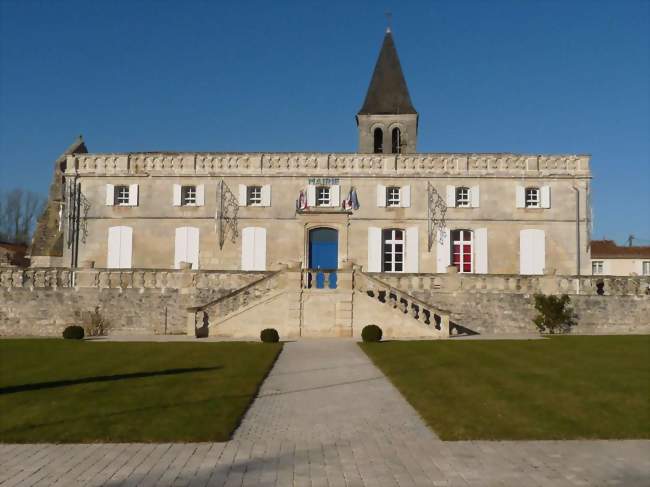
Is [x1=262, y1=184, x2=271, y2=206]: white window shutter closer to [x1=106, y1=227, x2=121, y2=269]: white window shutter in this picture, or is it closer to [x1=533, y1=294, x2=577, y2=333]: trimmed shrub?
[x1=106, y1=227, x2=121, y2=269]: white window shutter

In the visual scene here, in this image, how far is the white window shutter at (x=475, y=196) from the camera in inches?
1079

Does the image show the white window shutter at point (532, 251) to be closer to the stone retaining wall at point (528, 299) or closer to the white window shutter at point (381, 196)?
the stone retaining wall at point (528, 299)

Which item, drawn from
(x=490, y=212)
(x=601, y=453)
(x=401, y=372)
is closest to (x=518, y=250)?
(x=490, y=212)

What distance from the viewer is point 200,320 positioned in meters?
20.3

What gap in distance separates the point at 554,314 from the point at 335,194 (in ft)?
35.3

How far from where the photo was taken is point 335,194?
27547 millimetres

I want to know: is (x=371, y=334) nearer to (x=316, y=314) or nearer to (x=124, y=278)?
(x=316, y=314)

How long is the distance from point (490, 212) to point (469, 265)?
2.55 metres

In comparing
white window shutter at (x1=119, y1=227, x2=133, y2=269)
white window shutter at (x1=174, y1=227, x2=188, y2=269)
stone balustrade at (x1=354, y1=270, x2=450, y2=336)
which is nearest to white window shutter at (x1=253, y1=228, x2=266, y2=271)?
white window shutter at (x1=174, y1=227, x2=188, y2=269)

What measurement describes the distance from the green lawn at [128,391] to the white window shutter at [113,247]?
11.0 meters

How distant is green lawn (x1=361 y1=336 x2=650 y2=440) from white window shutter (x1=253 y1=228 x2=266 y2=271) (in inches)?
444

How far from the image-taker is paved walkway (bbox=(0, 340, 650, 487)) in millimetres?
5898

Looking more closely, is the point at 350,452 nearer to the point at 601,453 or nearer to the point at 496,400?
the point at 601,453

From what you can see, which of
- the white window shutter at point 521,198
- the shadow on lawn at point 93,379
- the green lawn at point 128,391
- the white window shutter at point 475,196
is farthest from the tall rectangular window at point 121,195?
the white window shutter at point 521,198
